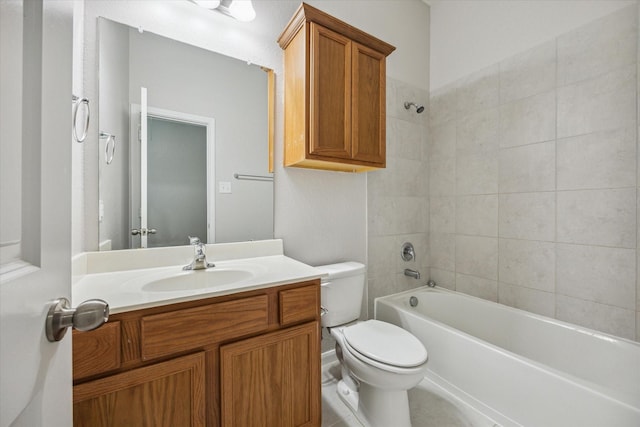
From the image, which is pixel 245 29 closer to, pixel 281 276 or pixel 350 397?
pixel 281 276

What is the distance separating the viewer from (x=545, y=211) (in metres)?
1.65

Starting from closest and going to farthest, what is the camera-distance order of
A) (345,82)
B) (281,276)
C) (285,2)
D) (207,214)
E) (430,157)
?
(281,276) < (207,214) < (345,82) < (285,2) < (430,157)

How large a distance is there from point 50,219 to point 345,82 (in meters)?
1.46

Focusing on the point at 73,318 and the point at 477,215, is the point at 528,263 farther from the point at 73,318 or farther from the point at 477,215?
the point at 73,318

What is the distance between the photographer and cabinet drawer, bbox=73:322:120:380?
73cm

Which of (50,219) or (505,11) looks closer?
(50,219)

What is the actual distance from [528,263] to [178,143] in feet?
7.42

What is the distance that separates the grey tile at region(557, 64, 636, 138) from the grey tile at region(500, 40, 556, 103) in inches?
4.9

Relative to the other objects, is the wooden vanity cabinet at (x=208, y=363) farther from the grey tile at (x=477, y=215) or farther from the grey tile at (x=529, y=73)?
the grey tile at (x=529, y=73)

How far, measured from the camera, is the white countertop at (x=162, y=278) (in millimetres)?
829

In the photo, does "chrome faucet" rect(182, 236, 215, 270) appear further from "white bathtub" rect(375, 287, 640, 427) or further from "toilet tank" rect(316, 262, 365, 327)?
"white bathtub" rect(375, 287, 640, 427)

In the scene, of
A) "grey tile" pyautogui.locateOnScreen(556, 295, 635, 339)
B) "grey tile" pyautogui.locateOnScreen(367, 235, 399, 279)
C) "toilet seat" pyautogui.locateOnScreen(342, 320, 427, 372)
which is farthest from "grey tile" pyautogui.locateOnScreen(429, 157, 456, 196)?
"toilet seat" pyautogui.locateOnScreen(342, 320, 427, 372)

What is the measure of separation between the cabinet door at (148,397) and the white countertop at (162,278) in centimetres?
21

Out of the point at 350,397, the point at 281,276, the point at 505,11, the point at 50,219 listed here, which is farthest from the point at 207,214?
the point at 505,11
